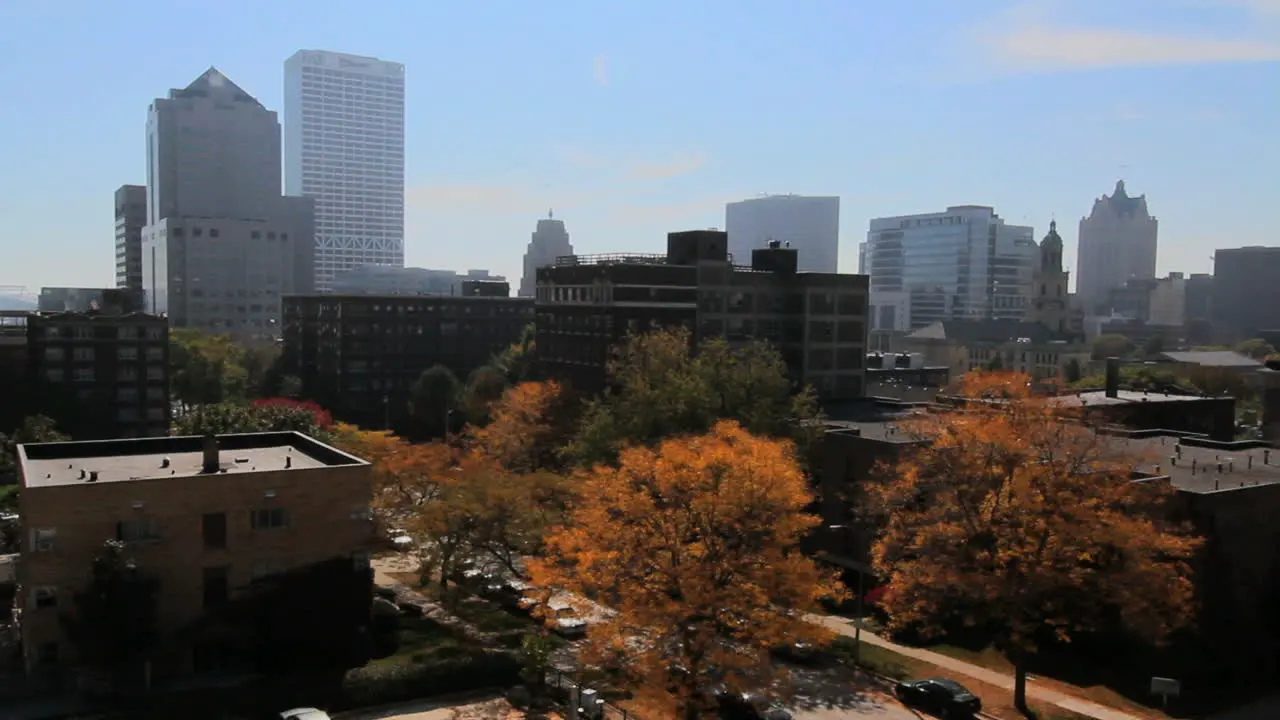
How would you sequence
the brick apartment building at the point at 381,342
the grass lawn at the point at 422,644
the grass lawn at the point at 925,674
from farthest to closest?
the brick apartment building at the point at 381,342 < the grass lawn at the point at 422,644 < the grass lawn at the point at 925,674

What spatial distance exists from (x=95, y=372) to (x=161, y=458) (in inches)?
2003

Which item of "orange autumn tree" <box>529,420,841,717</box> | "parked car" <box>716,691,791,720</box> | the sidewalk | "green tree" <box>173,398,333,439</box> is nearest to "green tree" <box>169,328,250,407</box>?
"green tree" <box>173,398,333,439</box>

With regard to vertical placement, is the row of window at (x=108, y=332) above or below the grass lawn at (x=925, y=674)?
above

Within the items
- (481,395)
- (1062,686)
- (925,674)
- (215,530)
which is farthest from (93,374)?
(1062,686)

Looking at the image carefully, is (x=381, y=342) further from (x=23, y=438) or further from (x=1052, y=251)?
(x=1052, y=251)

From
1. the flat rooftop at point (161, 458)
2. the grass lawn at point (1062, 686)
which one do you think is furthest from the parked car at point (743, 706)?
the flat rooftop at point (161, 458)

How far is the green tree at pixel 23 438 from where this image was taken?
230 ft

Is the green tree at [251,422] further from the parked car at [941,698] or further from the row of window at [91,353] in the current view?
the parked car at [941,698]

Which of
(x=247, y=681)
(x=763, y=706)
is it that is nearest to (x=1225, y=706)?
(x=763, y=706)

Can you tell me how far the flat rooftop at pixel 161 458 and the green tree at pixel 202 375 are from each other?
200 feet

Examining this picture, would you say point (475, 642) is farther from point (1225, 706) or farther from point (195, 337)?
point (195, 337)

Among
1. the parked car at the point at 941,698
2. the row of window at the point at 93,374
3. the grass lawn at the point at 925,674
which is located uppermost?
the row of window at the point at 93,374

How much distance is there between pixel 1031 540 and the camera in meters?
35.7

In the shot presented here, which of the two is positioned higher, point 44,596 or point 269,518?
point 269,518
